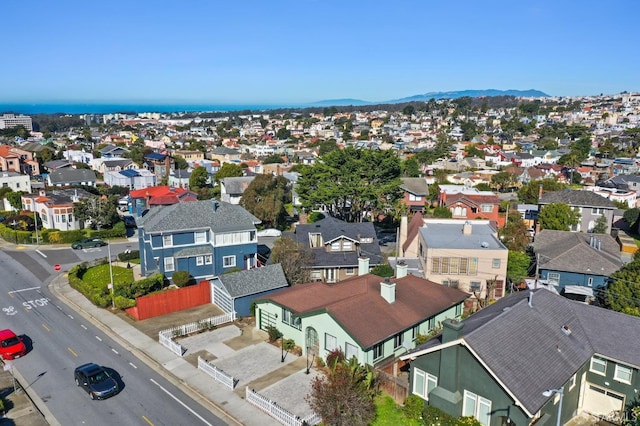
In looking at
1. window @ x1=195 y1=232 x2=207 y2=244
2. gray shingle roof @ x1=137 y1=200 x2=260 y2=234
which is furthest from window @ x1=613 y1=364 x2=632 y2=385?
window @ x1=195 y1=232 x2=207 y2=244

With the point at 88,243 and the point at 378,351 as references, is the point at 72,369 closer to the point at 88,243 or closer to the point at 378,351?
the point at 378,351

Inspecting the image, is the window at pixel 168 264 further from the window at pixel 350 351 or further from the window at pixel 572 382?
the window at pixel 572 382

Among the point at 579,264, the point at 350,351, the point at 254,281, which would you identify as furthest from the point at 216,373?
the point at 579,264

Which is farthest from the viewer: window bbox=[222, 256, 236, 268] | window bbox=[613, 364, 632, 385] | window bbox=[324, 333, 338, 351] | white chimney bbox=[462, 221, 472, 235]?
window bbox=[222, 256, 236, 268]

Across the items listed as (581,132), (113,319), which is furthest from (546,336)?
(581,132)

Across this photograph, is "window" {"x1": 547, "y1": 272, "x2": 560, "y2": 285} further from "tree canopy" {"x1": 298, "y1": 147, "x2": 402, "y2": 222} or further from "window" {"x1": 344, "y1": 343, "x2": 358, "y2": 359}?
"window" {"x1": 344, "y1": 343, "x2": 358, "y2": 359}

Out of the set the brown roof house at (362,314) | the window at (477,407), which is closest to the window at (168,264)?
the brown roof house at (362,314)

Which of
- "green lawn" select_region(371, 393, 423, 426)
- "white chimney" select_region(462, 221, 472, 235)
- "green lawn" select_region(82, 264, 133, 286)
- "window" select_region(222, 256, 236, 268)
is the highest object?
"white chimney" select_region(462, 221, 472, 235)
